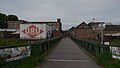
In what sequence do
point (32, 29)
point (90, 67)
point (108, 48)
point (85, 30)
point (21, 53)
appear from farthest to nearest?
point (85, 30) < point (32, 29) < point (108, 48) < point (90, 67) < point (21, 53)

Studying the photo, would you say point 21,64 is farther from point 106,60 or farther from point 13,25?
point 13,25

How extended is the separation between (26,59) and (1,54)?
2746 millimetres

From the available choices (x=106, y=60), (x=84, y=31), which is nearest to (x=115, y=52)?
(x=106, y=60)

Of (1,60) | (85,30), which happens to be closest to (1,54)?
(1,60)

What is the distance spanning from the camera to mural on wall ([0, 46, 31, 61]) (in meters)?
8.99

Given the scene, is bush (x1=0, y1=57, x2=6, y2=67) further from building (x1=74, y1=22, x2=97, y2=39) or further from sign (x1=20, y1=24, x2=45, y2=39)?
building (x1=74, y1=22, x2=97, y2=39)

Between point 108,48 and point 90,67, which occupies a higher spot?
point 108,48

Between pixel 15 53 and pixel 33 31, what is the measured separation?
41.1 meters

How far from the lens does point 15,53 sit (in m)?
10.1

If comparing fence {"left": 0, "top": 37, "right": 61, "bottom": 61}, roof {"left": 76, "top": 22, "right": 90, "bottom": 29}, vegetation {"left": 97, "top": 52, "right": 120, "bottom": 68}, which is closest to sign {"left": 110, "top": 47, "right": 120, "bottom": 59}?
vegetation {"left": 97, "top": 52, "right": 120, "bottom": 68}

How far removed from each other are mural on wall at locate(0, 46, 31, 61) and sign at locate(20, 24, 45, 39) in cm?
3826

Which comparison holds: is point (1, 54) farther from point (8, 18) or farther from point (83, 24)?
point (8, 18)

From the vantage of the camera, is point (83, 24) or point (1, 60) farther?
point (83, 24)

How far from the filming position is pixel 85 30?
111 meters
